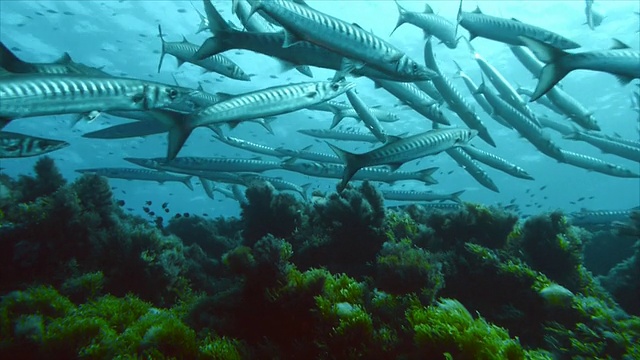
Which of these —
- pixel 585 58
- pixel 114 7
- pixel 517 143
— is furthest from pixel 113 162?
pixel 585 58

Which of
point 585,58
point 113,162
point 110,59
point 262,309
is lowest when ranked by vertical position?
point 113,162

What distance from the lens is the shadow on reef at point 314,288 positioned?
4160mm

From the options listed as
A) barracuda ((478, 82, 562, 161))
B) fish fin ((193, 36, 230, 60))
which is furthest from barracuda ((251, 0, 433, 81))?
barracuda ((478, 82, 562, 161))

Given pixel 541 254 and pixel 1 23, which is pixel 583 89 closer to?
pixel 541 254

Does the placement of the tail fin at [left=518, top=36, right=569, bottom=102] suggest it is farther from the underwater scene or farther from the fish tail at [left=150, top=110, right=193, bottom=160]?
the fish tail at [left=150, top=110, right=193, bottom=160]

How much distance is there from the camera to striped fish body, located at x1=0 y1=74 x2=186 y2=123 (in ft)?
11.9

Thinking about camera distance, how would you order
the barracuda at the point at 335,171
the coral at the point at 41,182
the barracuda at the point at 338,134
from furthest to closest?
the barracuda at the point at 338,134 → the barracuda at the point at 335,171 → the coral at the point at 41,182

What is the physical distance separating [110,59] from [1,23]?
244 inches

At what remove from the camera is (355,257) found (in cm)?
660

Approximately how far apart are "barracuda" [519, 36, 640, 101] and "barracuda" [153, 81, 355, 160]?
2719mm

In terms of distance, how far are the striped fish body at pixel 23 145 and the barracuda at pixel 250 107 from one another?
1206 mm

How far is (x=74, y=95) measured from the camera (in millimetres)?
4023

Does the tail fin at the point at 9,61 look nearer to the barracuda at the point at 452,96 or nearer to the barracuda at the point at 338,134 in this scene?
the barracuda at the point at 452,96

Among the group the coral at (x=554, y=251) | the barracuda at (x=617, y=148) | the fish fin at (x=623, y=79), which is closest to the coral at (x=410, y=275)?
the coral at (x=554, y=251)
